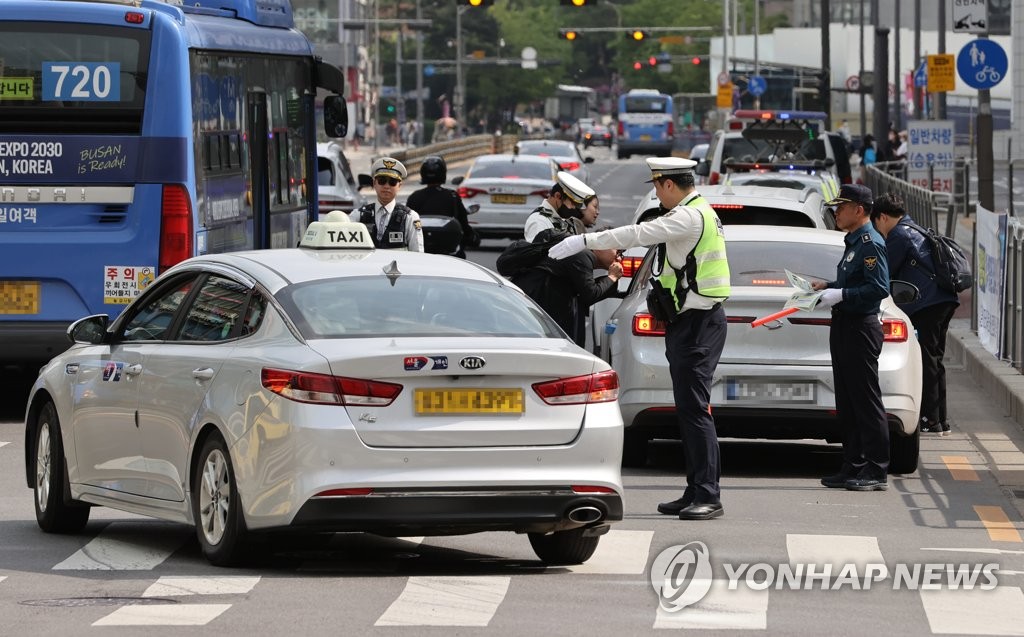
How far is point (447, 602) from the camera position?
8.15 metres

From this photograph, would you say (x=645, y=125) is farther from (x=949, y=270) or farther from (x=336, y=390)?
(x=336, y=390)

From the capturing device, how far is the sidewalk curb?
16078 millimetres

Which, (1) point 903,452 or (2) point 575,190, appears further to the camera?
(1) point 903,452

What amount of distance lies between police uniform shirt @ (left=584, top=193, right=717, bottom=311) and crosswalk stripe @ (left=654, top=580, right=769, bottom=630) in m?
2.40

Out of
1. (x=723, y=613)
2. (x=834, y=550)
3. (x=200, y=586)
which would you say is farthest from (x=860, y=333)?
(x=200, y=586)

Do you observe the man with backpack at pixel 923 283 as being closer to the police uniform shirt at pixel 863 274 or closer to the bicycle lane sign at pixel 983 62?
the police uniform shirt at pixel 863 274

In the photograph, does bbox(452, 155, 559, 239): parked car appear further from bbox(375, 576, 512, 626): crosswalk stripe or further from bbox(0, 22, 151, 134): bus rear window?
bbox(375, 576, 512, 626): crosswalk stripe

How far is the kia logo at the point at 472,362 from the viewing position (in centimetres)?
853

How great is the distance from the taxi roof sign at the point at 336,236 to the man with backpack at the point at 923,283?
524 centimetres

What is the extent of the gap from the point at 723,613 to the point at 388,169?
7.08 m

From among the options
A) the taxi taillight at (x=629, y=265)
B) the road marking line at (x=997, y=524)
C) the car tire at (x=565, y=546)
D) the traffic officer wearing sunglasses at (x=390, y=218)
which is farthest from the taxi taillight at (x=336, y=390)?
the taxi taillight at (x=629, y=265)

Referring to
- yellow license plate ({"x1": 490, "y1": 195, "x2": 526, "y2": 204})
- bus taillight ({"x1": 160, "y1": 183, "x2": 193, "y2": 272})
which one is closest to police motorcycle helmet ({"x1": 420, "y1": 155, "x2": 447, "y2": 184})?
bus taillight ({"x1": 160, "y1": 183, "x2": 193, "y2": 272})

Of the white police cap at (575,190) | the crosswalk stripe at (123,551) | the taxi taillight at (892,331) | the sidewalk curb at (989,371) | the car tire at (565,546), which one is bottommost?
the sidewalk curb at (989,371)

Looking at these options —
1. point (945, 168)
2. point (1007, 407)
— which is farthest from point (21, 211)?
point (945, 168)
